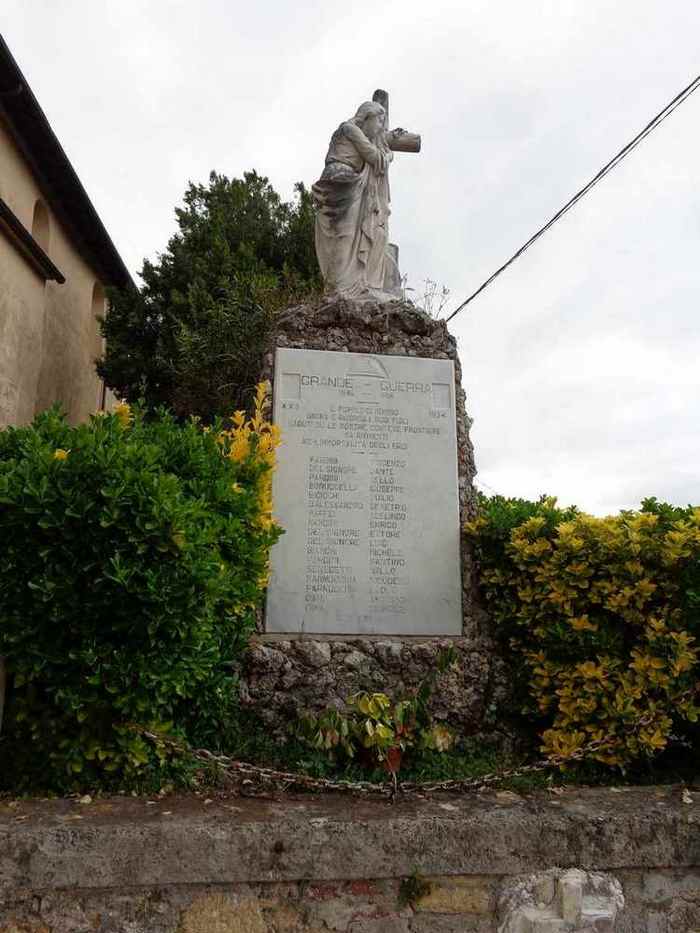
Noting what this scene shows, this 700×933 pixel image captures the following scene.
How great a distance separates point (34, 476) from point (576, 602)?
2.81 meters

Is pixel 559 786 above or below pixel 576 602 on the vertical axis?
below

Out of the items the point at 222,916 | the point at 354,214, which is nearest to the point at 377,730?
the point at 222,916

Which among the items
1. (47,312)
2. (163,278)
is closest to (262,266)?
(163,278)

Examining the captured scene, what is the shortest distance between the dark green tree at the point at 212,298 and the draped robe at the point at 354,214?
5042mm

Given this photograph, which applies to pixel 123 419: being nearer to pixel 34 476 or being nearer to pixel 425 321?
pixel 34 476

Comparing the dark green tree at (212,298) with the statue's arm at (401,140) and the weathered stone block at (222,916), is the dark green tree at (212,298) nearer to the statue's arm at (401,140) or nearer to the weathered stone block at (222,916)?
the statue's arm at (401,140)

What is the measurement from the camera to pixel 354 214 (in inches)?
225

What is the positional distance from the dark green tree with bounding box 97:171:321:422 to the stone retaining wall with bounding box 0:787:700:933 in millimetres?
8801

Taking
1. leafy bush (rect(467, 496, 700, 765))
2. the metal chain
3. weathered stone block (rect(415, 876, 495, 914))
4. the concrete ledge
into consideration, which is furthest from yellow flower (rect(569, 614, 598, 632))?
weathered stone block (rect(415, 876, 495, 914))

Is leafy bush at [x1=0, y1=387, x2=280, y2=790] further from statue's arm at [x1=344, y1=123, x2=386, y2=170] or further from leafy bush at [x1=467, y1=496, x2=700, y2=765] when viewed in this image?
statue's arm at [x1=344, y1=123, x2=386, y2=170]

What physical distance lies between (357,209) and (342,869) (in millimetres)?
4602

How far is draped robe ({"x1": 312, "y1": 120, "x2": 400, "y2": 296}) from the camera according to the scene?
5.64m

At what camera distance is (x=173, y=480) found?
3197mm

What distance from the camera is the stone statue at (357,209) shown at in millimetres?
5637
